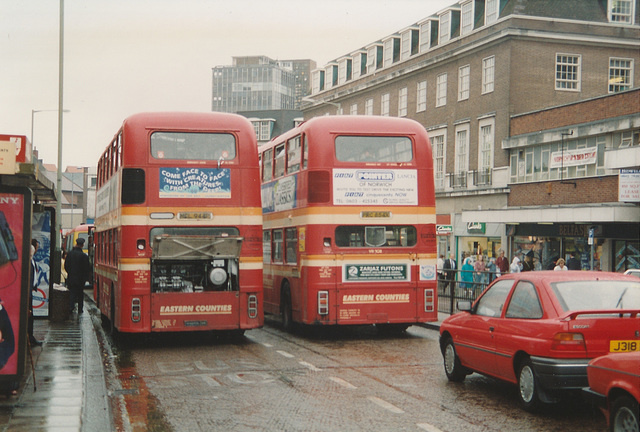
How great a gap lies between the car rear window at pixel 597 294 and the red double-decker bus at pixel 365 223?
7.72 metres

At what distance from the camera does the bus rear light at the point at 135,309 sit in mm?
14930

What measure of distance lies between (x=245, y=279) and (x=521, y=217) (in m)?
25.1

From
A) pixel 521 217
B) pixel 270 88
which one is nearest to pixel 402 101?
pixel 521 217

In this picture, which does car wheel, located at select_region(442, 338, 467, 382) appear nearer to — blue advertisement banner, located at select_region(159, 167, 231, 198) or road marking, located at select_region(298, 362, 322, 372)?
road marking, located at select_region(298, 362, 322, 372)

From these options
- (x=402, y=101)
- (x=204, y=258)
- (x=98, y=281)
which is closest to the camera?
(x=204, y=258)

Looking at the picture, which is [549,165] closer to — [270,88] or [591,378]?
[591,378]

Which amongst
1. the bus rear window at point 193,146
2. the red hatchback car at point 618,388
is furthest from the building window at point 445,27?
the red hatchback car at point 618,388

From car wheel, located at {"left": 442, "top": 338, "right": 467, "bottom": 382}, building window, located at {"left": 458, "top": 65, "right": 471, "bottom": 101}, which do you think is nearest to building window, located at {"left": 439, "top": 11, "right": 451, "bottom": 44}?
building window, located at {"left": 458, "top": 65, "right": 471, "bottom": 101}

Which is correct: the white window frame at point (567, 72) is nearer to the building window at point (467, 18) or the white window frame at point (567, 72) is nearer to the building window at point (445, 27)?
the building window at point (467, 18)

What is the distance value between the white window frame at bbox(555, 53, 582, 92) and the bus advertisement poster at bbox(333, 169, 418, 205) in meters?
28.8

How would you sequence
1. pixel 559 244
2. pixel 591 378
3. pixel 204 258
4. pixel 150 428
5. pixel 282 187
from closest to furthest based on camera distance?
1. pixel 591 378
2. pixel 150 428
3. pixel 204 258
4. pixel 282 187
5. pixel 559 244

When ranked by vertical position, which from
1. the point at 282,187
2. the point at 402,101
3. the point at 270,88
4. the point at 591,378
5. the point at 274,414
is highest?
the point at 270,88

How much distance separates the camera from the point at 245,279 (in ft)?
50.8

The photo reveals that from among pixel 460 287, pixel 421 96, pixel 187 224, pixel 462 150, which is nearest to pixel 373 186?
pixel 187 224
